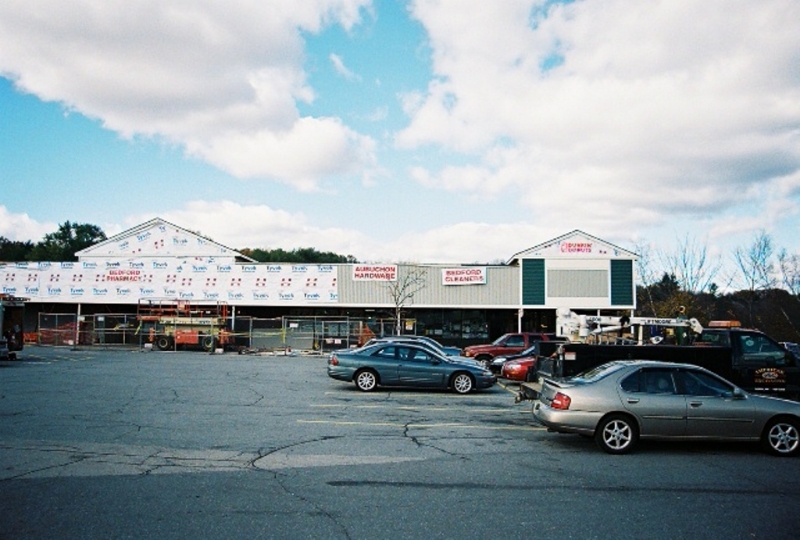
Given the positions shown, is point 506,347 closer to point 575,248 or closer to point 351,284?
point 575,248

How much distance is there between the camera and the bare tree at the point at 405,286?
128ft

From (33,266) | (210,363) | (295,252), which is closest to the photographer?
(210,363)

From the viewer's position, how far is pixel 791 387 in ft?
41.0

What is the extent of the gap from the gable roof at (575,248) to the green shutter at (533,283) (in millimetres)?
595

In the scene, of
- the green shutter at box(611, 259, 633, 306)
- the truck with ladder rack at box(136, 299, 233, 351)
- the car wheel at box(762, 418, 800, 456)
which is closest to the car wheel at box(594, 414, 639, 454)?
the car wheel at box(762, 418, 800, 456)

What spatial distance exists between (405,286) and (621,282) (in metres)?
13.8

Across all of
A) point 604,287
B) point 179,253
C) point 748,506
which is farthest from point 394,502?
point 179,253

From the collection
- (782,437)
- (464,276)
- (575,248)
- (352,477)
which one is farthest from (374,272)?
(352,477)

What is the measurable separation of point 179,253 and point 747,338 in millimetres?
37304

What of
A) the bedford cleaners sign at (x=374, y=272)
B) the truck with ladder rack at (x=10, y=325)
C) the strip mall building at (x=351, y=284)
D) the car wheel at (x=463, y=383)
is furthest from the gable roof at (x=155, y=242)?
the car wheel at (x=463, y=383)

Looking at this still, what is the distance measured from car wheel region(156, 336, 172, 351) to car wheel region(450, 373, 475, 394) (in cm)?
2477

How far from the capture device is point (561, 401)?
9.20 m

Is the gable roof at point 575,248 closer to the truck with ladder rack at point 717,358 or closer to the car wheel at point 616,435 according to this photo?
the truck with ladder rack at point 717,358

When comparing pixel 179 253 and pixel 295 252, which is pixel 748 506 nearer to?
pixel 179 253
